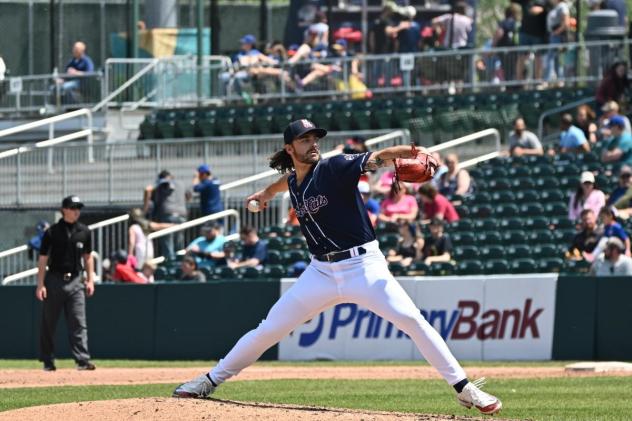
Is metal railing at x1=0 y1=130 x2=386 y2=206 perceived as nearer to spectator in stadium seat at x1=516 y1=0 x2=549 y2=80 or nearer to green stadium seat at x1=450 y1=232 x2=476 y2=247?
spectator in stadium seat at x1=516 y1=0 x2=549 y2=80

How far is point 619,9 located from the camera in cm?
2512

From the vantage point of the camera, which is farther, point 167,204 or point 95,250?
point 167,204

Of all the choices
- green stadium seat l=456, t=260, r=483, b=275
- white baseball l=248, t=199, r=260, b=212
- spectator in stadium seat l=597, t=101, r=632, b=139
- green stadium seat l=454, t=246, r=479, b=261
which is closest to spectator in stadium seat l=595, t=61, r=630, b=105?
spectator in stadium seat l=597, t=101, r=632, b=139

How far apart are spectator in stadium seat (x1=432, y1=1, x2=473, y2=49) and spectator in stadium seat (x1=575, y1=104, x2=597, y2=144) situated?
16.3 ft

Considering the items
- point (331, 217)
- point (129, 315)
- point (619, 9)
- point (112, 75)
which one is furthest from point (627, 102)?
point (331, 217)

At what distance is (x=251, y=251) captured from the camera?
21.7 meters

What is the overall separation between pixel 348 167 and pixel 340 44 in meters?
19.6

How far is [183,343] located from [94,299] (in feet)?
4.67

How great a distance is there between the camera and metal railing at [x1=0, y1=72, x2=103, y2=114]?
29.9 meters

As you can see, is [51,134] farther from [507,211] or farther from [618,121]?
[618,121]

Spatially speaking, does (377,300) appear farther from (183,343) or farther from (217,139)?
(217,139)

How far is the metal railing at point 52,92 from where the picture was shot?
98.1 ft

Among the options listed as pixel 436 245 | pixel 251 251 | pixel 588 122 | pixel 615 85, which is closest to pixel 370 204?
pixel 436 245

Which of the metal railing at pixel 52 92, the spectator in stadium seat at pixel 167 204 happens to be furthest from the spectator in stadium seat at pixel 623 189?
the metal railing at pixel 52 92
